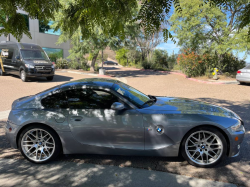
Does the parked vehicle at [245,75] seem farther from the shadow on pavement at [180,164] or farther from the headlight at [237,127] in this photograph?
the headlight at [237,127]

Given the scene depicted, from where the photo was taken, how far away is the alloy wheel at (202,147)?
3467 millimetres

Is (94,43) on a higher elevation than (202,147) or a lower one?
higher

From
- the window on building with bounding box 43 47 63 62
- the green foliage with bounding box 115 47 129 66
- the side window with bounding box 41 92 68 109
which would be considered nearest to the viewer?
the side window with bounding box 41 92 68 109

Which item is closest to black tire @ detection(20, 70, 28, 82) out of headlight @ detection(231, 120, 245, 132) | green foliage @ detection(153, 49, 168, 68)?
headlight @ detection(231, 120, 245, 132)

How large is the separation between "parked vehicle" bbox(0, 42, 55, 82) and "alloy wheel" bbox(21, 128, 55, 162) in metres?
11.1

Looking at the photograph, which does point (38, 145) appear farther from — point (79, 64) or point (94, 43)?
point (79, 64)

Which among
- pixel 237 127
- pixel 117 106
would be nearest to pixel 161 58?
pixel 237 127

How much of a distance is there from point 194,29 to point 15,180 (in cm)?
1743

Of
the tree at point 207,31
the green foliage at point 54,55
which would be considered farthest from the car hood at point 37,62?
the green foliage at point 54,55

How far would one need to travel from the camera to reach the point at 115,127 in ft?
11.5

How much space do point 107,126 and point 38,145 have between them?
1.29 metres

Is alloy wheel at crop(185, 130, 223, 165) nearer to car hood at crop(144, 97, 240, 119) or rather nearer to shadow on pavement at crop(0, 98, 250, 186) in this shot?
shadow on pavement at crop(0, 98, 250, 186)

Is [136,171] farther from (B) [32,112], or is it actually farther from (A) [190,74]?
(A) [190,74]

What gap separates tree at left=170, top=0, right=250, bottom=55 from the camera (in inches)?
605
